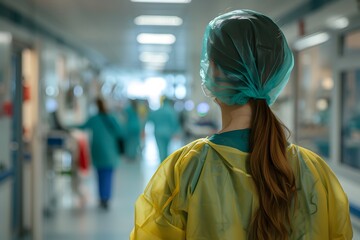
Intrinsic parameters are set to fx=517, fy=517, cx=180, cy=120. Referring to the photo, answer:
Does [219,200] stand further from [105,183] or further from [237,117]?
[105,183]

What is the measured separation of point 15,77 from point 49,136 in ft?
3.26

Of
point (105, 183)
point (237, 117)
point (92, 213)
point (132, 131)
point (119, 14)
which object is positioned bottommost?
point (92, 213)

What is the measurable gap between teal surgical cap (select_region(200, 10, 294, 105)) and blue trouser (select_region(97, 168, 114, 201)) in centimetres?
500

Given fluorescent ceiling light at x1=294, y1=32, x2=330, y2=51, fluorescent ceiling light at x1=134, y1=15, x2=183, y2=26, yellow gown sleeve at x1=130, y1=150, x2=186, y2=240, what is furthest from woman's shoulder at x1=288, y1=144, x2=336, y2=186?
fluorescent ceiling light at x1=134, y1=15, x2=183, y2=26

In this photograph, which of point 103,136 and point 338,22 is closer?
point 338,22

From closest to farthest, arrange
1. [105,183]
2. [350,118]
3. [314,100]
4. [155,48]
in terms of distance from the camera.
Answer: [350,118] < [314,100] < [105,183] < [155,48]

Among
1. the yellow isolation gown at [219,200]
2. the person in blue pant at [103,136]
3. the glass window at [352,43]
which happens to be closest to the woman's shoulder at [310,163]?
the yellow isolation gown at [219,200]

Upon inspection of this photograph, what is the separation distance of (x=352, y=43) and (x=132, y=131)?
7.47 m

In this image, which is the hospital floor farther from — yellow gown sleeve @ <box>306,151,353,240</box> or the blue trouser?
yellow gown sleeve @ <box>306,151,353,240</box>

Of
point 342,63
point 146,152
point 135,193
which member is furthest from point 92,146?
point 146,152

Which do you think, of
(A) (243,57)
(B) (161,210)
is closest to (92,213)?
(B) (161,210)

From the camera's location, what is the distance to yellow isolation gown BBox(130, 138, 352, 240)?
136 cm

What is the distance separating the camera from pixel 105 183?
6297 millimetres

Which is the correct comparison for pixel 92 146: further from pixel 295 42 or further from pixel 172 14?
pixel 295 42
